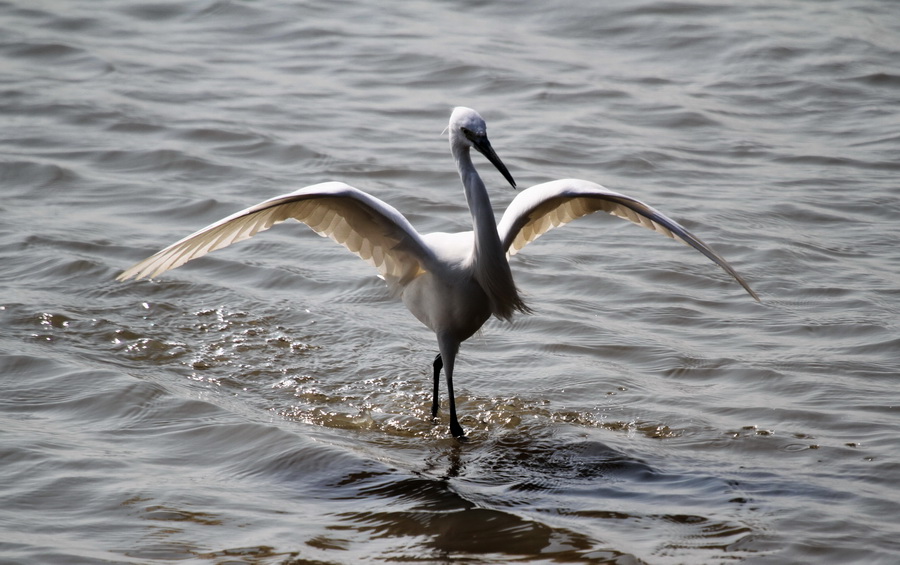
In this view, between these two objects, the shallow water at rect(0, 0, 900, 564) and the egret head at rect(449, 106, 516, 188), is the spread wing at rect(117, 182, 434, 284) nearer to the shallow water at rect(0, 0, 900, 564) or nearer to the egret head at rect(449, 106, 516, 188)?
the egret head at rect(449, 106, 516, 188)

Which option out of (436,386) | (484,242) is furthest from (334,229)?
(436,386)

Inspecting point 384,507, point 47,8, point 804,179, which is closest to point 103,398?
point 384,507

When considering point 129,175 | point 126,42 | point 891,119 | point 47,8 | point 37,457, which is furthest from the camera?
point 47,8

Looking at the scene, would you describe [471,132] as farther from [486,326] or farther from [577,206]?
[486,326]

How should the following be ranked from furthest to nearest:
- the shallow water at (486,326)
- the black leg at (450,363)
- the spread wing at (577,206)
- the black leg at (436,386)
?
the black leg at (436,386) < the black leg at (450,363) < the spread wing at (577,206) < the shallow water at (486,326)

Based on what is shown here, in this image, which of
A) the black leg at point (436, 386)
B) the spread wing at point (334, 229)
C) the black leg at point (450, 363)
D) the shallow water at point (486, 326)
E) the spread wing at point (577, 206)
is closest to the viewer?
the shallow water at point (486, 326)

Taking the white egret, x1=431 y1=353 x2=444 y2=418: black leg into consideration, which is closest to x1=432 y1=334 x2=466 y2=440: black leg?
the white egret

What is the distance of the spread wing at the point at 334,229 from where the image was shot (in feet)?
15.4

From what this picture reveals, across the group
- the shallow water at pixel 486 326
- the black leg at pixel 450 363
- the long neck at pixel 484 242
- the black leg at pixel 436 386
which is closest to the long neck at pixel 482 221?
the long neck at pixel 484 242

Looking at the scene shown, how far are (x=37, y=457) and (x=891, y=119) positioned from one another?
8318mm

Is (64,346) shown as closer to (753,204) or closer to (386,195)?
(386,195)

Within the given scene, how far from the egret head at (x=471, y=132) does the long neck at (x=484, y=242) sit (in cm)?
6

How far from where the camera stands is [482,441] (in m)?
5.25

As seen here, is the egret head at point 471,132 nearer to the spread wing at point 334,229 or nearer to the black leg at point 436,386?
the spread wing at point 334,229
